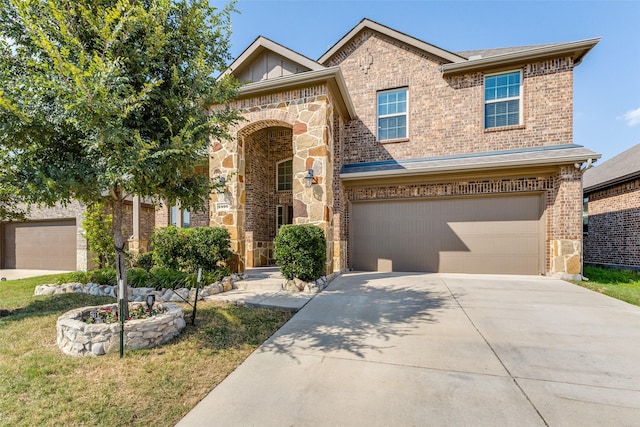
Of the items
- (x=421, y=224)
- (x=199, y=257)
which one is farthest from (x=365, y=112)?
(x=199, y=257)

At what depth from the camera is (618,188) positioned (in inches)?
394

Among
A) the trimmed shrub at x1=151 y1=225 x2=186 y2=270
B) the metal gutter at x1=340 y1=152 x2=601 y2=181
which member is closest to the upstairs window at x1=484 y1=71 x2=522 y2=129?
the metal gutter at x1=340 y1=152 x2=601 y2=181

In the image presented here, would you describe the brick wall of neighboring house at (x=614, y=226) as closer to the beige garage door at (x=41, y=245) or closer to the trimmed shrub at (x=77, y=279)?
the trimmed shrub at (x=77, y=279)

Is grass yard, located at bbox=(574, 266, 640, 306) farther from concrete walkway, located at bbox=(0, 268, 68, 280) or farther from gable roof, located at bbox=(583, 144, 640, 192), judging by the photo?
concrete walkway, located at bbox=(0, 268, 68, 280)

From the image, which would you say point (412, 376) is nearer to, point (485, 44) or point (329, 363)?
point (329, 363)

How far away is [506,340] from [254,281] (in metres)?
5.74

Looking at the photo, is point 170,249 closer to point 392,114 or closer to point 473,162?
point 392,114

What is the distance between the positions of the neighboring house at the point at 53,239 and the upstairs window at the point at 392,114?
9996 mm

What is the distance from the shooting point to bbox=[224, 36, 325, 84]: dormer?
7879 millimetres

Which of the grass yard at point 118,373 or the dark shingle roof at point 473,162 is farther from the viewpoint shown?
the dark shingle roof at point 473,162

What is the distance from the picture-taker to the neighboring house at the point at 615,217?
9.30 metres

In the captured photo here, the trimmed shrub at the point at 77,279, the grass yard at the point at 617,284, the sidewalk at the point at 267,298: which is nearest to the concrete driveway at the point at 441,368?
the sidewalk at the point at 267,298

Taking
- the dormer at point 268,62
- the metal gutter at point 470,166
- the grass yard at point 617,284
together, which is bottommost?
the grass yard at point 617,284

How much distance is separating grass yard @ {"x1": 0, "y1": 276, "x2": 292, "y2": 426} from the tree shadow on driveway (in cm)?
47
